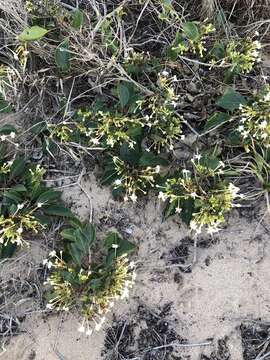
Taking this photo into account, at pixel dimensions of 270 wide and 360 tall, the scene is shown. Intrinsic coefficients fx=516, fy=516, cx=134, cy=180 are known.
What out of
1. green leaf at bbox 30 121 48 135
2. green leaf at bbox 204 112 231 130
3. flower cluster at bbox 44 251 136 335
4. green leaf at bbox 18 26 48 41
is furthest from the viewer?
green leaf at bbox 30 121 48 135

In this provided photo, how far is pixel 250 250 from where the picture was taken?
2275 millimetres

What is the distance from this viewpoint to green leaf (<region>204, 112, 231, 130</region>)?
2.33 meters

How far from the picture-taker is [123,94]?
2.33 metres

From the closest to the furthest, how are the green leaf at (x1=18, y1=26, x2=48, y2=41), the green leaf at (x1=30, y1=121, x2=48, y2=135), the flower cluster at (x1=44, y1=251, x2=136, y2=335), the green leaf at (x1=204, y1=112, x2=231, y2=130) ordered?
the flower cluster at (x1=44, y1=251, x2=136, y2=335) < the green leaf at (x1=18, y1=26, x2=48, y2=41) < the green leaf at (x1=204, y1=112, x2=231, y2=130) < the green leaf at (x1=30, y1=121, x2=48, y2=135)

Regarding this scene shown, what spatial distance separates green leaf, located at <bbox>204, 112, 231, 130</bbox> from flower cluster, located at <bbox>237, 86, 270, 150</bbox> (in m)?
0.07

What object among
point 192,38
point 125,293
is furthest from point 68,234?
point 192,38

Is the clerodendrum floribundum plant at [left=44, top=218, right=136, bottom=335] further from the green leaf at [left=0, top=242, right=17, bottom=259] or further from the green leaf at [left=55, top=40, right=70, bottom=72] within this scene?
the green leaf at [left=55, top=40, right=70, bottom=72]

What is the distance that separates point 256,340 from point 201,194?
0.65m

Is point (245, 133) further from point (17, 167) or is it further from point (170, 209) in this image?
point (17, 167)

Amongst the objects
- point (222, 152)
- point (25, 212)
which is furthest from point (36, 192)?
point (222, 152)

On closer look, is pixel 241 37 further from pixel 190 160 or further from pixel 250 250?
pixel 250 250

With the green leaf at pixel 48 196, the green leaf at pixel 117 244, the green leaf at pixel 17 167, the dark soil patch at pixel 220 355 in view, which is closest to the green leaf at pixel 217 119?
the green leaf at pixel 117 244

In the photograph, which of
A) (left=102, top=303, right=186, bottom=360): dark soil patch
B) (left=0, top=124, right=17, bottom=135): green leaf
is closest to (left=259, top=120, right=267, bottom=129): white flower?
→ (left=102, top=303, right=186, bottom=360): dark soil patch

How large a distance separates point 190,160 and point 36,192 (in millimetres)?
710
